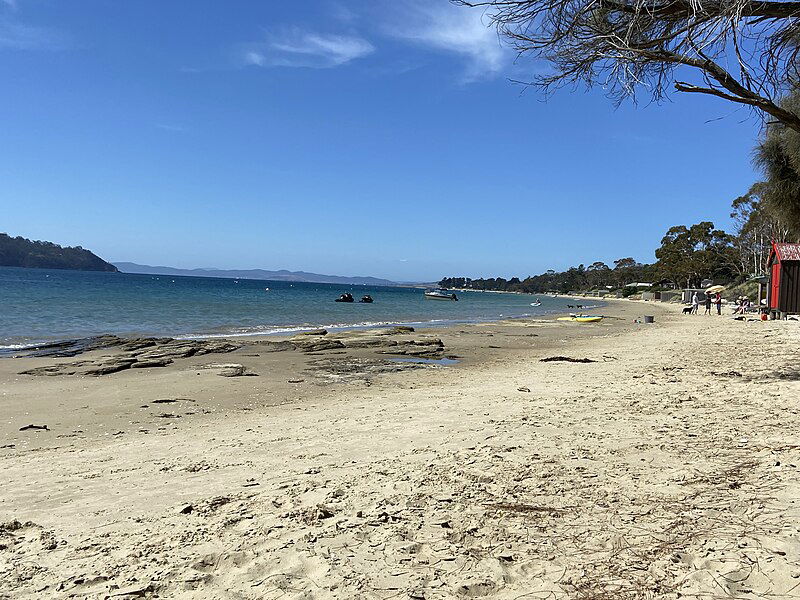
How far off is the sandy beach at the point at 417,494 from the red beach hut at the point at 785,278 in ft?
54.0

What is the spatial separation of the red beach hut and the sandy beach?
54.0ft

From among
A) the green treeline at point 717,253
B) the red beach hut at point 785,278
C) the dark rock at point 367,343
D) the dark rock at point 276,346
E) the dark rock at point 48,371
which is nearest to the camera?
the dark rock at point 48,371

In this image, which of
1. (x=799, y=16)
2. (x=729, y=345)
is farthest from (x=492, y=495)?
(x=729, y=345)

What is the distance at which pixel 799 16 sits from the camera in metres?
6.04

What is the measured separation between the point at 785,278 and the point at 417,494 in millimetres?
26604

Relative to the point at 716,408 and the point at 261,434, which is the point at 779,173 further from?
the point at 261,434

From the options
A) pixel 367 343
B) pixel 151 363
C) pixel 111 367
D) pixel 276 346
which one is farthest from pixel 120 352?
pixel 367 343

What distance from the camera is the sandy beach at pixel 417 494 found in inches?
123

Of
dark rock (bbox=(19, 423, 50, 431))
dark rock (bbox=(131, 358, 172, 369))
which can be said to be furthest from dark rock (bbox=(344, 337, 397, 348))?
dark rock (bbox=(19, 423, 50, 431))

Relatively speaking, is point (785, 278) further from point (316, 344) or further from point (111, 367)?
point (111, 367)

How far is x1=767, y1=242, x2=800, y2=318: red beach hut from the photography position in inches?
922

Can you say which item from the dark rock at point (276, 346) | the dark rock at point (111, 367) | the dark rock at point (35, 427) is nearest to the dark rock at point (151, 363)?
the dark rock at point (111, 367)

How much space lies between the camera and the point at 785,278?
24.8 meters

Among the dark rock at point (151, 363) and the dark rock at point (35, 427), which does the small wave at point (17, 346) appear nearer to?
the dark rock at point (151, 363)
